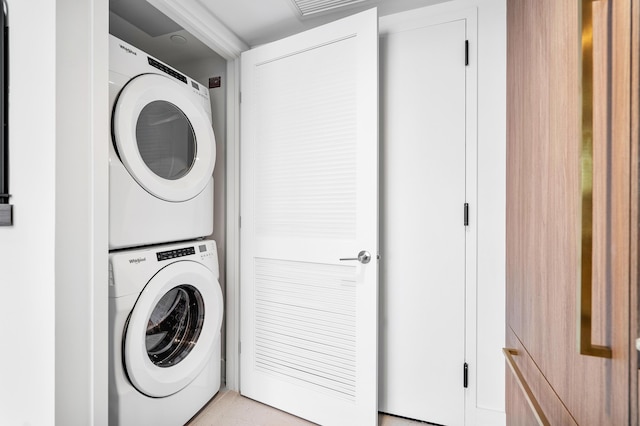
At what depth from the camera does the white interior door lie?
5.31 ft

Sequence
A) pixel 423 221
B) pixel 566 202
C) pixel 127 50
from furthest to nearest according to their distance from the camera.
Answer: pixel 423 221
pixel 127 50
pixel 566 202

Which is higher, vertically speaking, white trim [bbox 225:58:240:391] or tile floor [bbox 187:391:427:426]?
white trim [bbox 225:58:240:391]

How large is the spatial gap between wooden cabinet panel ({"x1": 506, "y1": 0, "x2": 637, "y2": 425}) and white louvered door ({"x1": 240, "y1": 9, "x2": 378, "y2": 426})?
616mm

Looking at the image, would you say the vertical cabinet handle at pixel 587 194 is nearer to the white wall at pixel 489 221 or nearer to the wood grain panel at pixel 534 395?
the wood grain panel at pixel 534 395

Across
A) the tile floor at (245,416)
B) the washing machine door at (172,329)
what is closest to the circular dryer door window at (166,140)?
the washing machine door at (172,329)

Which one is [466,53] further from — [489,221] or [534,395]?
[534,395]

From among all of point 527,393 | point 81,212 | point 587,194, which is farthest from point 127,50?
point 527,393

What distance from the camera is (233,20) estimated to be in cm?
181

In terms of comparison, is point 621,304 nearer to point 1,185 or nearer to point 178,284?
point 178,284

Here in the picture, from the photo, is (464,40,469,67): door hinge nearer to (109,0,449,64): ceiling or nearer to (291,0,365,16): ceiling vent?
(109,0,449,64): ceiling

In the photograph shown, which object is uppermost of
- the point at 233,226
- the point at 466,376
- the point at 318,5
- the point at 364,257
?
the point at 318,5

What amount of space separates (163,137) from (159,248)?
559mm

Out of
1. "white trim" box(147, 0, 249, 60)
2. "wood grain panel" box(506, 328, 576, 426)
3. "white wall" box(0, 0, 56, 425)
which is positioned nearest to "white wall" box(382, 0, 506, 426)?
"wood grain panel" box(506, 328, 576, 426)

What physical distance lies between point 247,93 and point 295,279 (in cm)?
115
